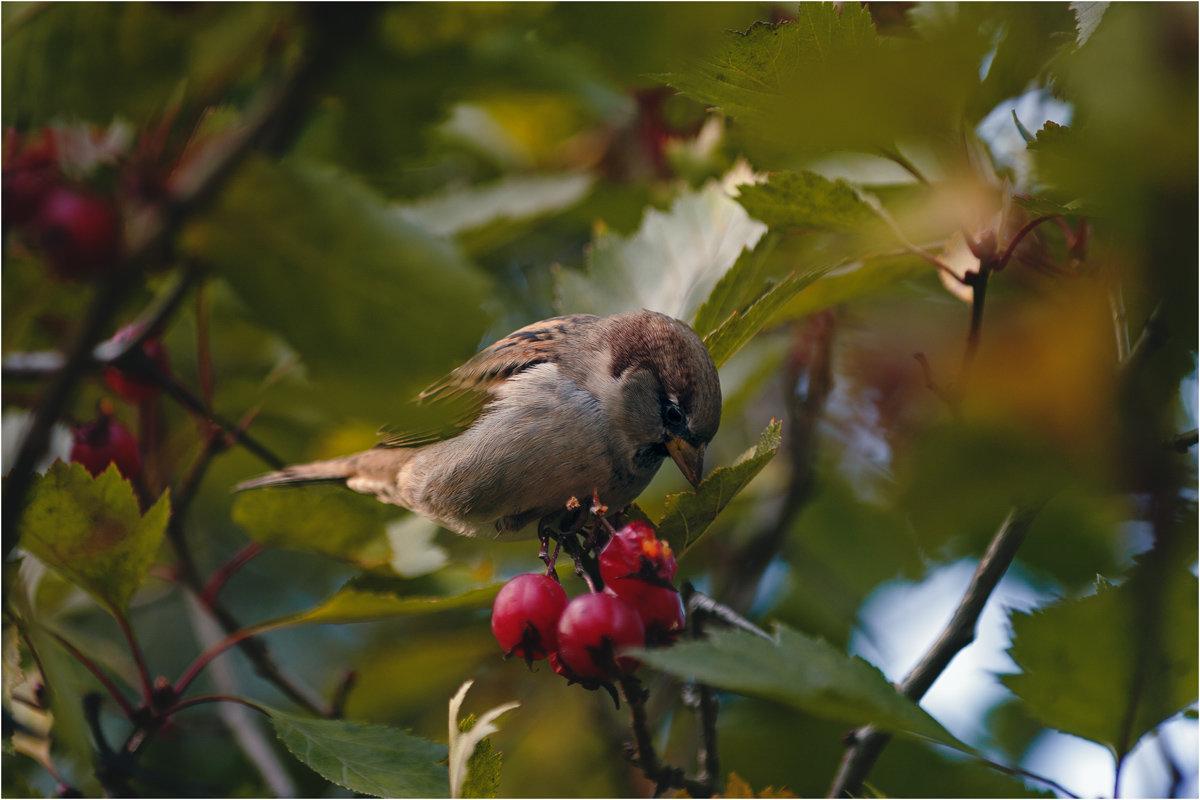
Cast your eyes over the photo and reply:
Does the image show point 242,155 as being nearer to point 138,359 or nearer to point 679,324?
point 138,359

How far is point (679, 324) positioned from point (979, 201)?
2.55 feet

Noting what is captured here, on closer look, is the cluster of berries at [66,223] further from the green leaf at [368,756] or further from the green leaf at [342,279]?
the green leaf at [368,756]

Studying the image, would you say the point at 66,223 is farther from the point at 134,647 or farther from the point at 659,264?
the point at 659,264

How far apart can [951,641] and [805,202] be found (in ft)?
2.69

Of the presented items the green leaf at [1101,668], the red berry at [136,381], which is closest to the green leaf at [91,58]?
the red berry at [136,381]

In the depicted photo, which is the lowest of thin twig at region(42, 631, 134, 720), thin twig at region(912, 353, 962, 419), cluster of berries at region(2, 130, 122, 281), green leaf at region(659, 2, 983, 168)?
thin twig at region(42, 631, 134, 720)

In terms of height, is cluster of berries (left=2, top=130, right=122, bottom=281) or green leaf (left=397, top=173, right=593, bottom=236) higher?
green leaf (left=397, top=173, right=593, bottom=236)

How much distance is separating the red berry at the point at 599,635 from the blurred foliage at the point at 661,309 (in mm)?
135

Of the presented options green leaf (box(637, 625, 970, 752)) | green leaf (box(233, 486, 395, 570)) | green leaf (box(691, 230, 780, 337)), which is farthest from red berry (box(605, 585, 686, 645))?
green leaf (box(233, 486, 395, 570))

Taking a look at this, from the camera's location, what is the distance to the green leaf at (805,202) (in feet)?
5.57

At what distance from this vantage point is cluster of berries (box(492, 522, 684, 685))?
4.52ft

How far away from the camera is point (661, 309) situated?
2.32m

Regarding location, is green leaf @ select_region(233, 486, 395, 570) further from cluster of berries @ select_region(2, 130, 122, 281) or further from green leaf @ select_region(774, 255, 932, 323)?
green leaf @ select_region(774, 255, 932, 323)

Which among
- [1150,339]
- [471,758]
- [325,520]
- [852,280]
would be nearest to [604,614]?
[471,758]
